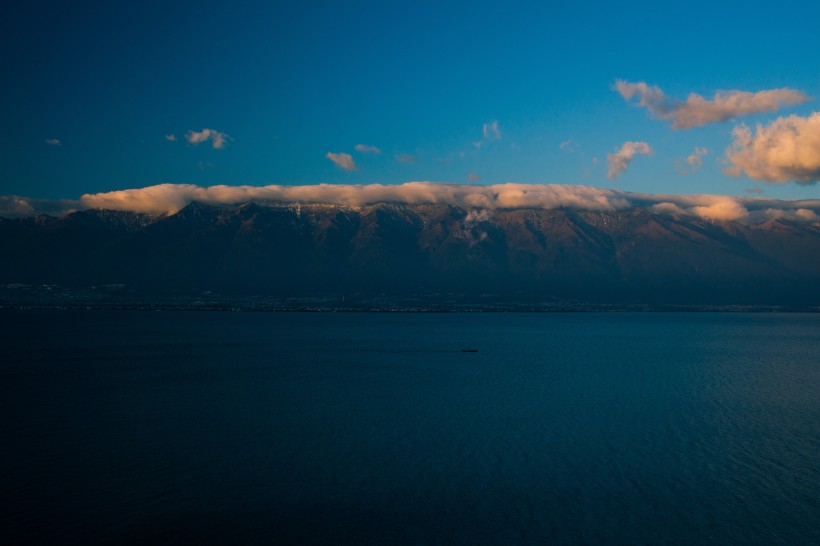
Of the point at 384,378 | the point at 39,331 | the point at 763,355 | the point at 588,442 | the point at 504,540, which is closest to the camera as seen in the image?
the point at 504,540

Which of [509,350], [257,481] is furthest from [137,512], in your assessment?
[509,350]

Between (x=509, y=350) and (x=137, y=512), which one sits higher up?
(x=137, y=512)

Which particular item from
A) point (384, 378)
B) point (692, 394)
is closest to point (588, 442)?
point (692, 394)

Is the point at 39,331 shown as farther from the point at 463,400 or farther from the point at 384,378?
the point at 463,400

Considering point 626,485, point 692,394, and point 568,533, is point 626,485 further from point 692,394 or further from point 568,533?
point 692,394

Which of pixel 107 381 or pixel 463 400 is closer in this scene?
pixel 463 400

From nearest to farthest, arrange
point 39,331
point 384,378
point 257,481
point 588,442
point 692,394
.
Result: point 257,481 → point 588,442 → point 692,394 → point 384,378 → point 39,331
